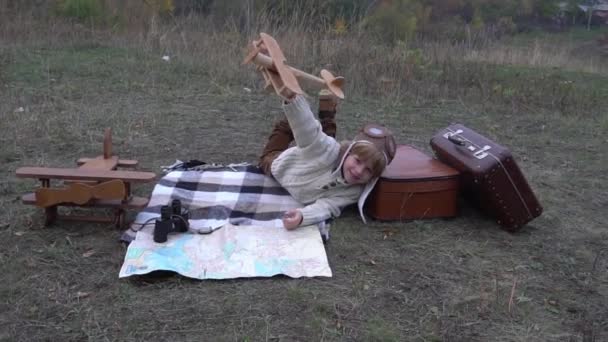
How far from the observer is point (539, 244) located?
11.7 feet

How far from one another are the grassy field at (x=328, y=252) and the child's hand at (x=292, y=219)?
23cm

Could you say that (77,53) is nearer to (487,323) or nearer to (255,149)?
(255,149)

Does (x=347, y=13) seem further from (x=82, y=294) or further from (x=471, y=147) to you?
(x=82, y=294)

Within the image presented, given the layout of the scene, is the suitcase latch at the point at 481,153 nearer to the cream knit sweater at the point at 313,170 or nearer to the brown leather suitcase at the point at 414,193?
the brown leather suitcase at the point at 414,193

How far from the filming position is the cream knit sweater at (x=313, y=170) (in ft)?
11.6

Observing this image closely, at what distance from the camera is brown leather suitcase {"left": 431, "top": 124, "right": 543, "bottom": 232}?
11.6 feet

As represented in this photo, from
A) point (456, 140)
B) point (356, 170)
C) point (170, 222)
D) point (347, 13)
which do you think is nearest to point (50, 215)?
point (170, 222)

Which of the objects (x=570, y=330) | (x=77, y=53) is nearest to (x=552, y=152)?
(x=570, y=330)

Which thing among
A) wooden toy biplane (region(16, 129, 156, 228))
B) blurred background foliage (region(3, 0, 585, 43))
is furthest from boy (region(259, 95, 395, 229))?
blurred background foliage (region(3, 0, 585, 43))

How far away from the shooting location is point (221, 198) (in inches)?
151

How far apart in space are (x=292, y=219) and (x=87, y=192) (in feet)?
3.61

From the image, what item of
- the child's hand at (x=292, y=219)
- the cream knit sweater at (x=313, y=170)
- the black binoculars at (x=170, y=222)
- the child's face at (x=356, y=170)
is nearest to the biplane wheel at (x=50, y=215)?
the black binoculars at (x=170, y=222)

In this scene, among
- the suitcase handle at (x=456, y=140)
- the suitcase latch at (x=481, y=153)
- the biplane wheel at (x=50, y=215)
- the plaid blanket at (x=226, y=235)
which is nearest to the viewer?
the plaid blanket at (x=226, y=235)

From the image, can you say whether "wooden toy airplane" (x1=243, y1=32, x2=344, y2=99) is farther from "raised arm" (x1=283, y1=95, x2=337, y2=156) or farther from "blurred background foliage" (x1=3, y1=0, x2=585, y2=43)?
"blurred background foliage" (x1=3, y1=0, x2=585, y2=43)
